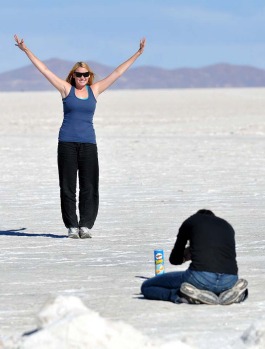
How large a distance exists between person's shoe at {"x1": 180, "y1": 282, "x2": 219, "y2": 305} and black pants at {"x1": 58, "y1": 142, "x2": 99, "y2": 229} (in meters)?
4.28

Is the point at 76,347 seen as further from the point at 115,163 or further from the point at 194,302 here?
the point at 115,163

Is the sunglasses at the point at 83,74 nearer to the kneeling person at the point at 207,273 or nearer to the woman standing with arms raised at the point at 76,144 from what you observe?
the woman standing with arms raised at the point at 76,144

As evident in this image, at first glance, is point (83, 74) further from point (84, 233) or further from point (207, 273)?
point (207, 273)

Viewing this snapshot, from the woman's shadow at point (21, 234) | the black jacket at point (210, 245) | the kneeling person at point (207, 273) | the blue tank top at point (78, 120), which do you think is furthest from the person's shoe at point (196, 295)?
the woman's shadow at point (21, 234)

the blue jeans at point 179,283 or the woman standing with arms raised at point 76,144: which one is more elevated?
the woman standing with arms raised at point 76,144

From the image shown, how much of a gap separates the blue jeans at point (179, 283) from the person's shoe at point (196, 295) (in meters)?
0.05

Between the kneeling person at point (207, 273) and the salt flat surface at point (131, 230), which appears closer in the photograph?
the salt flat surface at point (131, 230)

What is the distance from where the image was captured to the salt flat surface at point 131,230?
7.89m

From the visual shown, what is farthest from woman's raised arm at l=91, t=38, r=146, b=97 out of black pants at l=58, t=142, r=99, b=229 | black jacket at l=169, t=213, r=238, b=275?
black jacket at l=169, t=213, r=238, b=275

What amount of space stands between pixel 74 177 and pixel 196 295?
441 centimetres

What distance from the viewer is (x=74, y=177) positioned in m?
12.4

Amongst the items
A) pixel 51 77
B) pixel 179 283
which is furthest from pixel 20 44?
pixel 179 283

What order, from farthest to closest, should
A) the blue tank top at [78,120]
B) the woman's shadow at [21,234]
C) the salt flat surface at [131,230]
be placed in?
the woman's shadow at [21,234] < the blue tank top at [78,120] < the salt flat surface at [131,230]

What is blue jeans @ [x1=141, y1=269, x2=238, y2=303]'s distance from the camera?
8.26 meters
